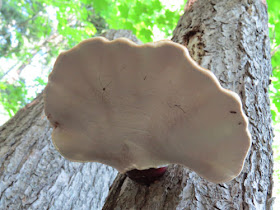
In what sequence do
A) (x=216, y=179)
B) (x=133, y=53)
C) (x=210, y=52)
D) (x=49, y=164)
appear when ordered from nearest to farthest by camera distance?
(x=133, y=53) → (x=216, y=179) → (x=210, y=52) → (x=49, y=164)

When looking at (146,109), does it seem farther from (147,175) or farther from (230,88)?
(230,88)

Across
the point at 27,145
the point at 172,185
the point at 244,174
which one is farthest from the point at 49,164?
the point at 244,174

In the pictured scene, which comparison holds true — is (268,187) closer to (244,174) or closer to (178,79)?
(244,174)

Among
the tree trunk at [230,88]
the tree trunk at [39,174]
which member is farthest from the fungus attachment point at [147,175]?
the tree trunk at [39,174]

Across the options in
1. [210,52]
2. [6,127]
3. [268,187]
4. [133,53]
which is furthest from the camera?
[6,127]

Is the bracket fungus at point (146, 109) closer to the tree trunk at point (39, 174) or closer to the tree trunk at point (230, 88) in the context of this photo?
the tree trunk at point (230, 88)

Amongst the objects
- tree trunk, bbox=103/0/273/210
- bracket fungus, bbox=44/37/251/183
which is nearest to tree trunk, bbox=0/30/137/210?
tree trunk, bbox=103/0/273/210
